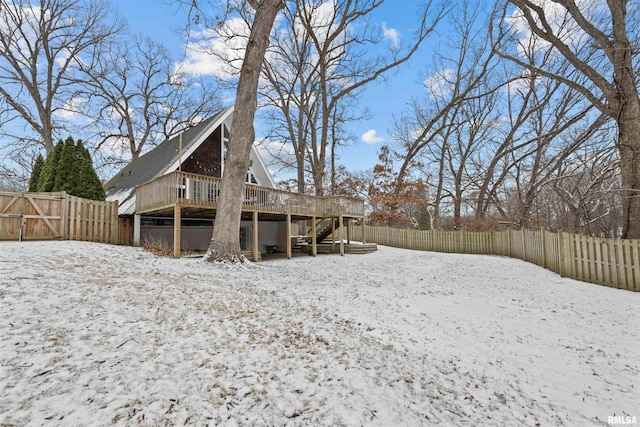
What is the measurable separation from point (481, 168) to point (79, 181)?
80.3 feet

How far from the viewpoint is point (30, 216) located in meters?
8.96

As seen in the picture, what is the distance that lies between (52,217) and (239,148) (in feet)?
22.9

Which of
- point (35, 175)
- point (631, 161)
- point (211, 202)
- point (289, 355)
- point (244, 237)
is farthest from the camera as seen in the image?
point (244, 237)

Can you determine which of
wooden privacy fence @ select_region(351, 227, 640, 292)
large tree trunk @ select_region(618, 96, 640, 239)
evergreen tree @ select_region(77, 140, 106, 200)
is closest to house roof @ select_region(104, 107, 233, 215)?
evergreen tree @ select_region(77, 140, 106, 200)

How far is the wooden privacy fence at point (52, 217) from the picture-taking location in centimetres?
870

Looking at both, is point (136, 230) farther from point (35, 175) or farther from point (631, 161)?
point (631, 161)

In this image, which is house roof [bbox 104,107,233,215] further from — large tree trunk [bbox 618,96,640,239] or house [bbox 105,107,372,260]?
large tree trunk [bbox 618,96,640,239]

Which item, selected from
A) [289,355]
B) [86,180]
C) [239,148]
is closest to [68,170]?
[86,180]

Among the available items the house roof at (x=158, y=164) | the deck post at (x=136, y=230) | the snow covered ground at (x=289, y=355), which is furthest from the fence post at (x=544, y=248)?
the deck post at (x=136, y=230)

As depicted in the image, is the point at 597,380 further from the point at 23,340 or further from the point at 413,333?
the point at 23,340

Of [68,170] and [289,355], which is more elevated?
[68,170]

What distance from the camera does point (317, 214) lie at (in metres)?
13.9

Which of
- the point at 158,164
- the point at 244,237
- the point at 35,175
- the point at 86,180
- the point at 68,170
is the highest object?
the point at 158,164

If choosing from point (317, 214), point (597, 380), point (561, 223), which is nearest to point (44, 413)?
point (597, 380)
